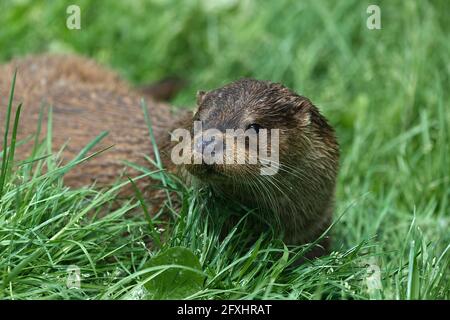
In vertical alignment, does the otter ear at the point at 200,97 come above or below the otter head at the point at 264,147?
above

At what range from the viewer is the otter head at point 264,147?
3670 mm

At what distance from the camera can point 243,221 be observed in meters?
4.13

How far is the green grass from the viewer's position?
370 cm

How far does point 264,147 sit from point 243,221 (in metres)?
0.44

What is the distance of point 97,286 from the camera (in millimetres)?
3641
